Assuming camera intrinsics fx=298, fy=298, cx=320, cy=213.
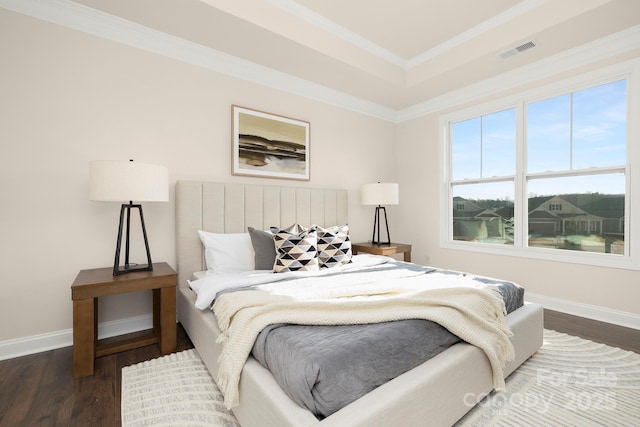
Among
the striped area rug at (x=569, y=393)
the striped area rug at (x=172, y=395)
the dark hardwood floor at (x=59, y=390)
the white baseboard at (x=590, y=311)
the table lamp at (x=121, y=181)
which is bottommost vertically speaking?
the dark hardwood floor at (x=59, y=390)

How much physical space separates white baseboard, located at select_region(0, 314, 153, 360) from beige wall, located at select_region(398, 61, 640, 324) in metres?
3.52

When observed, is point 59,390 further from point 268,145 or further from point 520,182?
point 520,182

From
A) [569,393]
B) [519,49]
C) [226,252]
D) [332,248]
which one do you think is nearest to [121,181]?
[226,252]

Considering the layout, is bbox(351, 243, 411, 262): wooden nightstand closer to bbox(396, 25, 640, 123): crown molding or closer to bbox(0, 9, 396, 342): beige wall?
bbox(0, 9, 396, 342): beige wall

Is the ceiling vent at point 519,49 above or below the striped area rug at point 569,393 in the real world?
above

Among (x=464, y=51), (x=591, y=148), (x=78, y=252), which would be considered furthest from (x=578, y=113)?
(x=78, y=252)

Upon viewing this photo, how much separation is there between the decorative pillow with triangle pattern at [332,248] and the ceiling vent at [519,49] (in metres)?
2.43

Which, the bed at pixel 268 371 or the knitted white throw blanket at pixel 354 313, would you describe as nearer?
the bed at pixel 268 371

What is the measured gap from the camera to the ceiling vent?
2807 millimetres

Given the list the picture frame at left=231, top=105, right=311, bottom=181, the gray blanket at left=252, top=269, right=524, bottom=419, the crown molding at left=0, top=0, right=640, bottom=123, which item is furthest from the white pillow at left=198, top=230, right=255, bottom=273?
the crown molding at left=0, top=0, right=640, bottom=123

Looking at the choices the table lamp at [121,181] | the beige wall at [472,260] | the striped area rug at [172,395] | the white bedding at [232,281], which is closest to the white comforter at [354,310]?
the white bedding at [232,281]

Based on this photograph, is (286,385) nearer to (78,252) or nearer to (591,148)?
(78,252)

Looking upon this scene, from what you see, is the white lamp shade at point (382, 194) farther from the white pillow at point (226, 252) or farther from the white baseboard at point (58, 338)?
the white baseboard at point (58, 338)

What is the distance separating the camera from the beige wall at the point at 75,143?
7.07 feet
